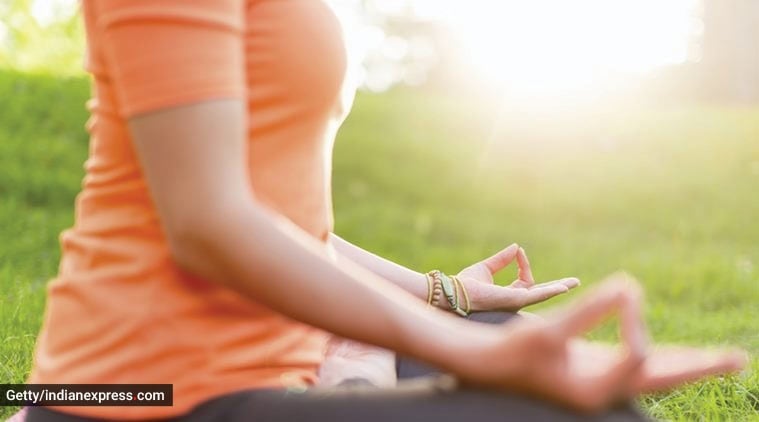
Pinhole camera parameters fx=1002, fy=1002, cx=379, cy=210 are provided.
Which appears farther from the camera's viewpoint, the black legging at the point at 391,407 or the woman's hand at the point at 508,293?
the woman's hand at the point at 508,293

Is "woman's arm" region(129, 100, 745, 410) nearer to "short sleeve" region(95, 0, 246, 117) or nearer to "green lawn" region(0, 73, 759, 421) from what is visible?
"short sleeve" region(95, 0, 246, 117)

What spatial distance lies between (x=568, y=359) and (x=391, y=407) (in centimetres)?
23

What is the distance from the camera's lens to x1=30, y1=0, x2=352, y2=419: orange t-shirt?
3.99 ft

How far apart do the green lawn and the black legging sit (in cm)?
368

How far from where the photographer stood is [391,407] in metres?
1.23

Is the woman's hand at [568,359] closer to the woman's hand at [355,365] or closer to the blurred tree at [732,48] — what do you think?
the woman's hand at [355,365]

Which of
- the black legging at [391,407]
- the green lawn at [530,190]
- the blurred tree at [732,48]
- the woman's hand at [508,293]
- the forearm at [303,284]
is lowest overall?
the black legging at [391,407]

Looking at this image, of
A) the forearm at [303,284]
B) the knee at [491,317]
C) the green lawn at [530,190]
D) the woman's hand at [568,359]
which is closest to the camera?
the woman's hand at [568,359]

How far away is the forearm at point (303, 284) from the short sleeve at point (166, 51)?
155 mm

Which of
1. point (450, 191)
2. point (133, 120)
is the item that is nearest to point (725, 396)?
point (133, 120)

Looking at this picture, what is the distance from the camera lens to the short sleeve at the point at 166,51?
3.95 ft

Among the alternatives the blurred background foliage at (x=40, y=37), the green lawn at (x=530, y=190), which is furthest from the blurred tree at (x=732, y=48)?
the blurred background foliage at (x=40, y=37)

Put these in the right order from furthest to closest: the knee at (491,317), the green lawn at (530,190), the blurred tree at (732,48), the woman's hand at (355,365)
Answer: the blurred tree at (732,48)
the green lawn at (530,190)
the knee at (491,317)
the woman's hand at (355,365)

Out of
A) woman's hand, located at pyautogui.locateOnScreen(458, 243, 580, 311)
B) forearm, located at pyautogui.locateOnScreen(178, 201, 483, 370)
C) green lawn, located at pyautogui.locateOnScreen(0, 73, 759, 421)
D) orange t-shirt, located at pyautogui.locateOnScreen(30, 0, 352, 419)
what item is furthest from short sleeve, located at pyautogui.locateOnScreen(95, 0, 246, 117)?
green lawn, located at pyautogui.locateOnScreen(0, 73, 759, 421)
